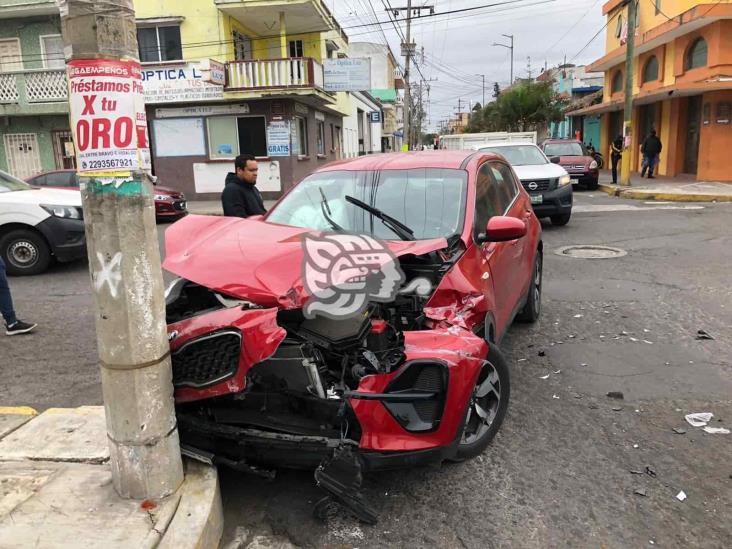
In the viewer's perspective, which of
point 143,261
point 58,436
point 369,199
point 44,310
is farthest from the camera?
point 44,310

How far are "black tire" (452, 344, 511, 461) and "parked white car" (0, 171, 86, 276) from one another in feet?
22.3

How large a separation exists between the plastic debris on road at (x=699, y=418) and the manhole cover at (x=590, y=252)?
5.32 meters

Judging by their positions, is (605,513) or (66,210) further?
(66,210)

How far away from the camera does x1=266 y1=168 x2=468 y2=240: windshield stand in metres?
4.01

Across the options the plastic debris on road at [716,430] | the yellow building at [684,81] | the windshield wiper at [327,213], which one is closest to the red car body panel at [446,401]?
the windshield wiper at [327,213]

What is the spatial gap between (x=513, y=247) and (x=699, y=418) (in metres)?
1.74

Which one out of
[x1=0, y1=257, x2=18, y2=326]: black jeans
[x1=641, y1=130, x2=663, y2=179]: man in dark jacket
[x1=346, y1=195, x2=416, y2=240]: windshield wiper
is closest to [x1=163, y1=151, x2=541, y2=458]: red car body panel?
[x1=346, y1=195, x2=416, y2=240]: windshield wiper

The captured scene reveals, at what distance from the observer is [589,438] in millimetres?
3578

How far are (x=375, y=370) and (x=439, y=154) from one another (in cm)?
269

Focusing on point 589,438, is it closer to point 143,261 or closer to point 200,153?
point 143,261

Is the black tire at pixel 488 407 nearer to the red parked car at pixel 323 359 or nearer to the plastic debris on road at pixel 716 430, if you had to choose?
the red parked car at pixel 323 359

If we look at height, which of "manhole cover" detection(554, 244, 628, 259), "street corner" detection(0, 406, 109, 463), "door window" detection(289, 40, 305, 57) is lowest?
"manhole cover" detection(554, 244, 628, 259)

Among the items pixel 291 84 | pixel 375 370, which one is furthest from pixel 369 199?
pixel 291 84

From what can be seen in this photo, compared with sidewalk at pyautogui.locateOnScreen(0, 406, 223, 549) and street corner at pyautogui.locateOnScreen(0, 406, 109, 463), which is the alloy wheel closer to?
sidewalk at pyautogui.locateOnScreen(0, 406, 223, 549)
